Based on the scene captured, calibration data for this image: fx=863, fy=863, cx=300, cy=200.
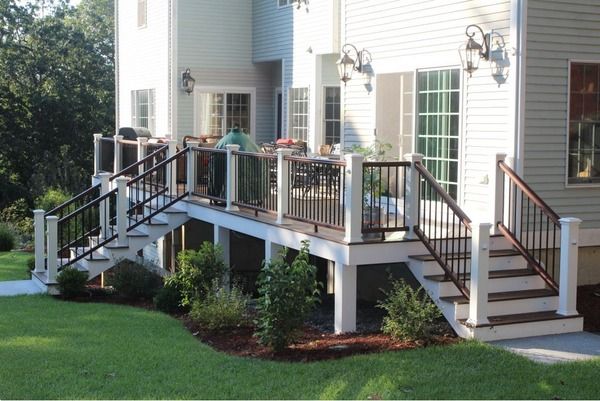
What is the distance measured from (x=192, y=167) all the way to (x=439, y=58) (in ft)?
16.4

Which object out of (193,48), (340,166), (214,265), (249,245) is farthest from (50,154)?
(340,166)

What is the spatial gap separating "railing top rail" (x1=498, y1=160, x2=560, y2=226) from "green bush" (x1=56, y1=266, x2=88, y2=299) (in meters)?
6.92

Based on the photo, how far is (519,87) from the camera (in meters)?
10.9

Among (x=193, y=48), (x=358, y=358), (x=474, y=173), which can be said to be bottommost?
(x=358, y=358)

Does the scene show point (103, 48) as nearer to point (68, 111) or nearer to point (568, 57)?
point (68, 111)

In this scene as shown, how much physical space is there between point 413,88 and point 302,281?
→ 4920mm

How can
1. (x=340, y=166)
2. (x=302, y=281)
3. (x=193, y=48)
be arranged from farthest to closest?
(x=193, y=48) < (x=340, y=166) < (x=302, y=281)

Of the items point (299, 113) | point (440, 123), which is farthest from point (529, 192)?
point (299, 113)

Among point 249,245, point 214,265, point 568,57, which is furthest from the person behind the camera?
point 249,245

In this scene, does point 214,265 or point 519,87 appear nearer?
point 519,87

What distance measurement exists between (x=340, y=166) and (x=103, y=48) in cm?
3488

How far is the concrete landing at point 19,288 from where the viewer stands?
45.9 ft

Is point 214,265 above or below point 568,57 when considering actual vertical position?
below

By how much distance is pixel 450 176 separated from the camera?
12336 mm
